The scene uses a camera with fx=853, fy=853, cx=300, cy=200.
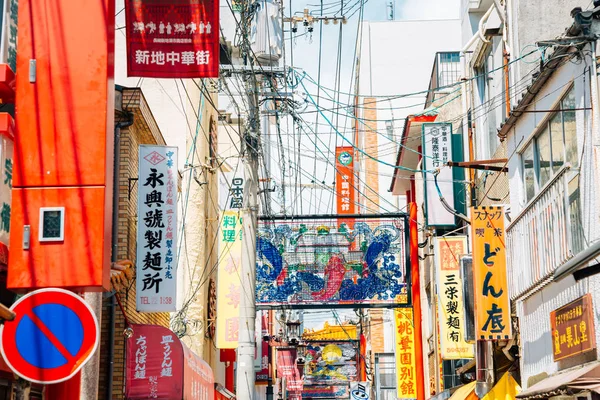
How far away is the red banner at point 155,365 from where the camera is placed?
15.6m

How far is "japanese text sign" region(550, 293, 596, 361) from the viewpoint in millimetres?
10773

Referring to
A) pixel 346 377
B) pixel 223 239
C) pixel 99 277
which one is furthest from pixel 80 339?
pixel 346 377

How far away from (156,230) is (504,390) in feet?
25.3

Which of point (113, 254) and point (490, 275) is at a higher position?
point (113, 254)

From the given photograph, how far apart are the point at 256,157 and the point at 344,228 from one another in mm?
8930

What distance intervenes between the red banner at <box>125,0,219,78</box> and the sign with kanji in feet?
23.6

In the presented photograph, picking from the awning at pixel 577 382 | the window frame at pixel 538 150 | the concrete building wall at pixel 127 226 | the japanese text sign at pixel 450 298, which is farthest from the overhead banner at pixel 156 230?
the awning at pixel 577 382

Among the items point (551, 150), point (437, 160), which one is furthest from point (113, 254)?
point (437, 160)

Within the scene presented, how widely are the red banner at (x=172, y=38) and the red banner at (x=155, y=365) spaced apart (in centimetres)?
574

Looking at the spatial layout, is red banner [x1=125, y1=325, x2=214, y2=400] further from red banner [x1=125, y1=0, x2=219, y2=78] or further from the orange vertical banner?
the orange vertical banner

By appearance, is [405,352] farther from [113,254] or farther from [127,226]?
[113,254]

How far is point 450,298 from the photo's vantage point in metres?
22.7

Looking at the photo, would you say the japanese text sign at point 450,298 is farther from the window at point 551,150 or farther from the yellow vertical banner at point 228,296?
the window at point 551,150

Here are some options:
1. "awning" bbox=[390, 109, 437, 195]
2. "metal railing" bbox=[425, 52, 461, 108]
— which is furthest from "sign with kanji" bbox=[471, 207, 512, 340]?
"metal railing" bbox=[425, 52, 461, 108]
